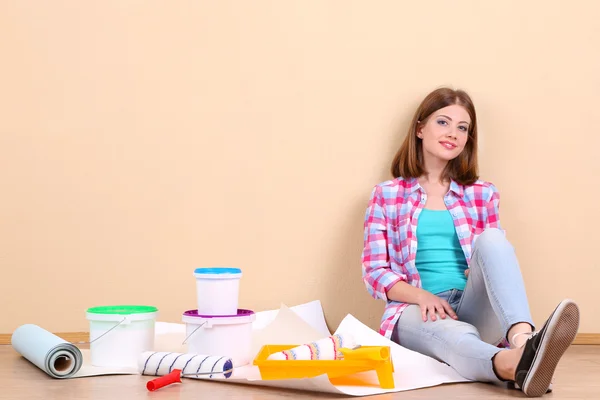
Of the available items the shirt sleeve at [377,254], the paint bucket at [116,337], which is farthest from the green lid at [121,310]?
the shirt sleeve at [377,254]

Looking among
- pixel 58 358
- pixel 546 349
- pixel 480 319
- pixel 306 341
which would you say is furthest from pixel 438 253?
pixel 58 358

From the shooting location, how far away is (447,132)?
5.95ft

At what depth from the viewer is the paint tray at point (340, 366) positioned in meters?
1.26

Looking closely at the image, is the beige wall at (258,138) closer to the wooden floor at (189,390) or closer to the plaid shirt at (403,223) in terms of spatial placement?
the plaid shirt at (403,223)

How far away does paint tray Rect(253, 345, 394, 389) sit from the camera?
126 cm

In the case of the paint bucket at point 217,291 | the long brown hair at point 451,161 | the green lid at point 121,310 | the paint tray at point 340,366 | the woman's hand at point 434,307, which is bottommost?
the paint tray at point 340,366

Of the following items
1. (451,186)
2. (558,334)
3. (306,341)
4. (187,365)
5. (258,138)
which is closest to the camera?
(558,334)

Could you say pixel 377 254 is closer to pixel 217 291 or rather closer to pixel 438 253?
Result: pixel 438 253

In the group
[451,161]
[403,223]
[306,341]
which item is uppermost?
[451,161]

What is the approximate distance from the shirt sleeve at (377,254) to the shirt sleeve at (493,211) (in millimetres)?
264

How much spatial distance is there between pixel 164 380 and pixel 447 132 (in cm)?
97

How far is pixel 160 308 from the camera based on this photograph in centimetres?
192

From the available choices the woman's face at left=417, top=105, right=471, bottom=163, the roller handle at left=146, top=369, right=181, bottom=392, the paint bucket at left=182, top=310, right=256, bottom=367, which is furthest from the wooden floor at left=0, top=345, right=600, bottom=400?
the woman's face at left=417, top=105, right=471, bottom=163

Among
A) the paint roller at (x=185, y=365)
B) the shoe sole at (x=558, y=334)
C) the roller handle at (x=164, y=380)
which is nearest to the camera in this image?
the shoe sole at (x=558, y=334)
